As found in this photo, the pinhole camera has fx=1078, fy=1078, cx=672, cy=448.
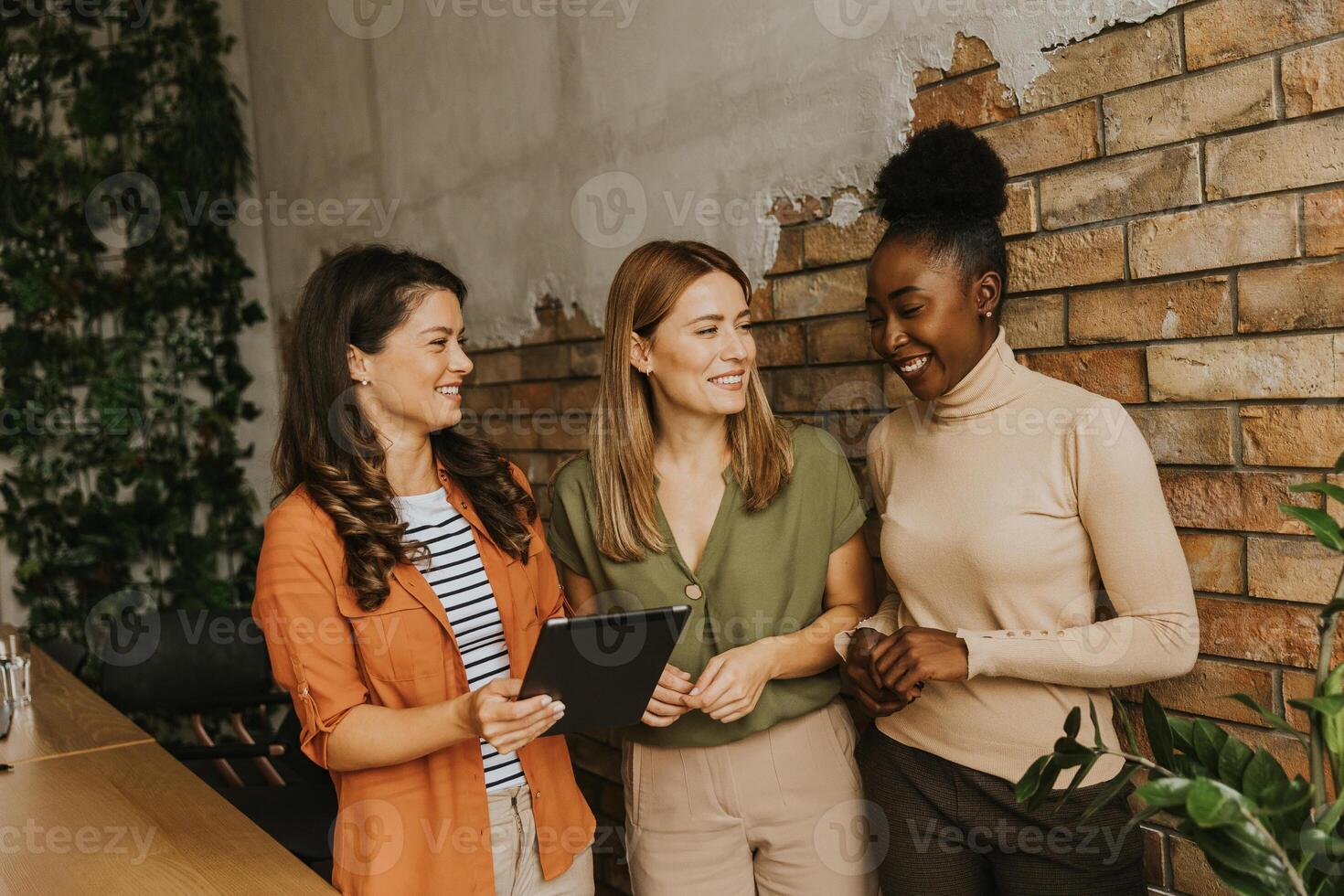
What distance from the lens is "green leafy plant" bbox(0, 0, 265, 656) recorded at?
4.16 metres

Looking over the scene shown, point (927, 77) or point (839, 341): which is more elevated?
point (927, 77)

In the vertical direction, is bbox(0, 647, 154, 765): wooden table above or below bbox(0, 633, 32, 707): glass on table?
below

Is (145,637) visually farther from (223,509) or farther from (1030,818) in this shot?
(1030,818)

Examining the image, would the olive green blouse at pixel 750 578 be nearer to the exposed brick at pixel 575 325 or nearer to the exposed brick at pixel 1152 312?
the exposed brick at pixel 1152 312

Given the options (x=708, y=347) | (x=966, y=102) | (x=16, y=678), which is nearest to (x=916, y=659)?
(x=708, y=347)

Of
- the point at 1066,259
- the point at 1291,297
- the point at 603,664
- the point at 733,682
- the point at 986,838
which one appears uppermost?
the point at 1066,259

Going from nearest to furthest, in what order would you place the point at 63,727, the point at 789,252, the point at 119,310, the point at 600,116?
the point at 789,252 < the point at 63,727 < the point at 600,116 < the point at 119,310

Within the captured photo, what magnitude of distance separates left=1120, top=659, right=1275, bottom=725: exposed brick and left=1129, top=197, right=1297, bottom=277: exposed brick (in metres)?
0.59

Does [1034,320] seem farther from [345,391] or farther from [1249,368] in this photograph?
[345,391]

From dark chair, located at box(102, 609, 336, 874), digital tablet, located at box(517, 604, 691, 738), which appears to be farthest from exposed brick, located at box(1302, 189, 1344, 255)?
dark chair, located at box(102, 609, 336, 874)

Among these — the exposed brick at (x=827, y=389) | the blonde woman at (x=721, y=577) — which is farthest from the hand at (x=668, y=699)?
the exposed brick at (x=827, y=389)

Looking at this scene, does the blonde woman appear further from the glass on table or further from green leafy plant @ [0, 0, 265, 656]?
green leafy plant @ [0, 0, 265, 656]

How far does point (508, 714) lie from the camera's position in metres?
1.51

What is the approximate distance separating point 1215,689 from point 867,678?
0.51 m
